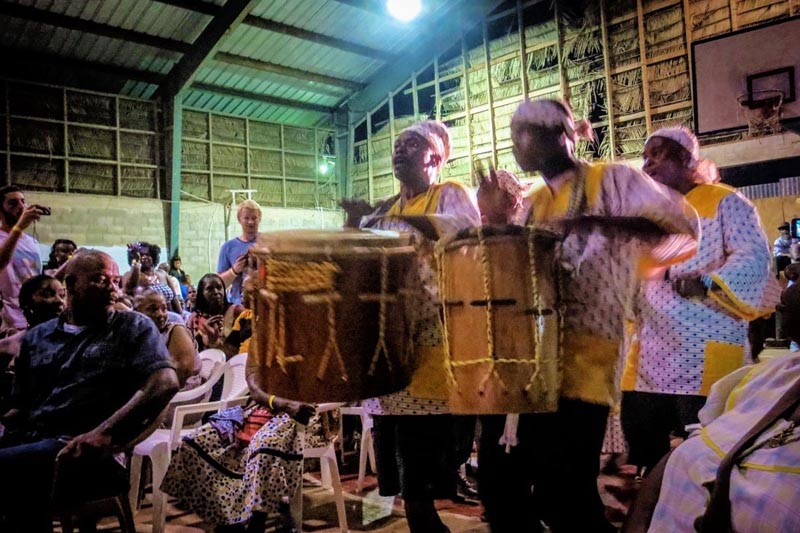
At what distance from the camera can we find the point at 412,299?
2.17m

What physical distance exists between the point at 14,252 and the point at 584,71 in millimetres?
10594

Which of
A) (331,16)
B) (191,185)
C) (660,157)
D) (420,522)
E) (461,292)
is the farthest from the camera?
(191,185)

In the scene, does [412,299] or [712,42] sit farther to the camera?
[712,42]

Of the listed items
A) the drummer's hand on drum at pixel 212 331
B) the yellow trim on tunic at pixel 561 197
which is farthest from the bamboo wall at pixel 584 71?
the yellow trim on tunic at pixel 561 197

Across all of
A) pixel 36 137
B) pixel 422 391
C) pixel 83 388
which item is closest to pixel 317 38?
pixel 36 137

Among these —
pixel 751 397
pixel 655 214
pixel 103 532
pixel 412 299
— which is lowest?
pixel 103 532

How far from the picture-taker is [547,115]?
2223 mm

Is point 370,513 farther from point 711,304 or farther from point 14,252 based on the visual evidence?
point 14,252

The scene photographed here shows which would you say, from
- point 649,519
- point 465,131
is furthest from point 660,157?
point 465,131

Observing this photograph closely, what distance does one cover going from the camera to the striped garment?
1.56 metres

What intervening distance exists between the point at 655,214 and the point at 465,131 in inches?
490

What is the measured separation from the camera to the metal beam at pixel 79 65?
1218cm

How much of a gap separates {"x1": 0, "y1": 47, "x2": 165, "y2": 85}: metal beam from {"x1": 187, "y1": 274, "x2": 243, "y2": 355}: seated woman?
30.9 feet

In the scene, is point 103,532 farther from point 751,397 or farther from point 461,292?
point 751,397
